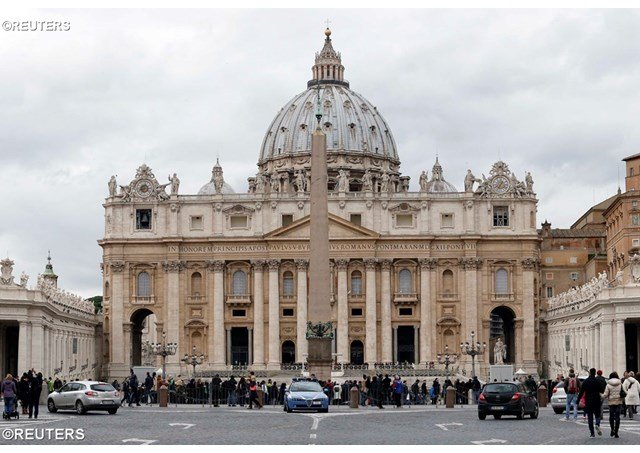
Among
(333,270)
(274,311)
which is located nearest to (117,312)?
(274,311)

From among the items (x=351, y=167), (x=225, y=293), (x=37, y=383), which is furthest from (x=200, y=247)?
(x=37, y=383)

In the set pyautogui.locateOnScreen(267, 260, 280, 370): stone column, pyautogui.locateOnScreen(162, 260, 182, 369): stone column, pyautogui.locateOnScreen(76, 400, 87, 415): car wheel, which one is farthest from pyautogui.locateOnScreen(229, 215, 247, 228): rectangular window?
pyautogui.locateOnScreen(76, 400, 87, 415): car wheel

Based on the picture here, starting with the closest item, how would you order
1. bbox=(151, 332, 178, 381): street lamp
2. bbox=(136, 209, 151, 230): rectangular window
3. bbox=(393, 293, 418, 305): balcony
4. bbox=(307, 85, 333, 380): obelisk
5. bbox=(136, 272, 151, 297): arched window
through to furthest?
bbox=(307, 85, 333, 380): obelisk, bbox=(151, 332, 178, 381): street lamp, bbox=(393, 293, 418, 305): balcony, bbox=(136, 272, 151, 297): arched window, bbox=(136, 209, 151, 230): rectangular window

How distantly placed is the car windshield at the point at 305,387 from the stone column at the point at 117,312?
216 ft

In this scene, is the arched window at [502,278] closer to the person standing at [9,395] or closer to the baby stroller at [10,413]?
the person standing at [9,395]

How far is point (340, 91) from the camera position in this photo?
6294 inches

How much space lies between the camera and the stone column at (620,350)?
80.4m

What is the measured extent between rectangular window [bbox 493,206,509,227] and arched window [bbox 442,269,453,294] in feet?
17.7

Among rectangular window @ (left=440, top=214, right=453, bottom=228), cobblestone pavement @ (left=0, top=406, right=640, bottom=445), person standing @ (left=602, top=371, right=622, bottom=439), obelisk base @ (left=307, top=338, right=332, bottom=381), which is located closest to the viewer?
cobblestone pavement @ (left=0, top=406, right=640, bottom=445)

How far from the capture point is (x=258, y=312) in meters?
119

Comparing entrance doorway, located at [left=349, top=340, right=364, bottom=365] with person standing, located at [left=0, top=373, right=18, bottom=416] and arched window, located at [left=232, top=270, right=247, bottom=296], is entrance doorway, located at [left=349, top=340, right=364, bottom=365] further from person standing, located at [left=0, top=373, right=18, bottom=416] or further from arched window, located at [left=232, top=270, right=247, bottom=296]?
person standing, located at [left=0, top=373, right=18, bottom=416]

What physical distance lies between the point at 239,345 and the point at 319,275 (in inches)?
2425

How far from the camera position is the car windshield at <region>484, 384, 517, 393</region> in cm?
4622

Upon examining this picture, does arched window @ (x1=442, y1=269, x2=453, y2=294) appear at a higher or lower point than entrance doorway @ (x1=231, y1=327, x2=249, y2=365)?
higher
